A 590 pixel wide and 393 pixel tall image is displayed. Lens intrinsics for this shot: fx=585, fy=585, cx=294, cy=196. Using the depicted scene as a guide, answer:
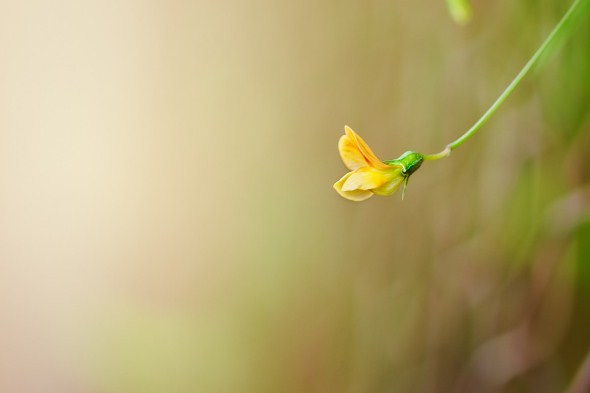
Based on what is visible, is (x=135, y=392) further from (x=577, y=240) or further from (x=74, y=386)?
(x=577, y=240)

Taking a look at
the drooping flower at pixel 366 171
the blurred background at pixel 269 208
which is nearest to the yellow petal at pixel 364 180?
the drooping flower at pixel 366 171

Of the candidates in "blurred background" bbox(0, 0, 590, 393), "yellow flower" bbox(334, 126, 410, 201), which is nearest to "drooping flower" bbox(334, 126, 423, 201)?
"yellow flower" bbox(334, 126, 410, 201)

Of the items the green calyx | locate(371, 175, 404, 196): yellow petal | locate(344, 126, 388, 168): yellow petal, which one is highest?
locate(344, 126, 388, 168): yellow petal

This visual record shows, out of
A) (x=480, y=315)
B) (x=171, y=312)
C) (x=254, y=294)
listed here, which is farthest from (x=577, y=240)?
(x=171, y=312)

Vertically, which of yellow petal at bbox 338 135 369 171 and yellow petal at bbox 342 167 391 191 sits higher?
yellow petal at bbox 338 135 369 171

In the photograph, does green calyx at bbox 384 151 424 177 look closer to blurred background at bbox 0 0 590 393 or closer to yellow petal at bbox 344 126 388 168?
yellow petal at bbox 344 126 388 168

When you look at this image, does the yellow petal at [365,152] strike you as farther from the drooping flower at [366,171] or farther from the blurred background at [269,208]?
the blurred background at [269,208]

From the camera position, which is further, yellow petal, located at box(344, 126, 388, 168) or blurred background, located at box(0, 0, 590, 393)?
blurred background, located at box(0, 0, 590, 393)

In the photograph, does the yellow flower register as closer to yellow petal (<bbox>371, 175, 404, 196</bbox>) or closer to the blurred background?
yellow petal (<bbox>371, 175, 404, 196</bbox>)
